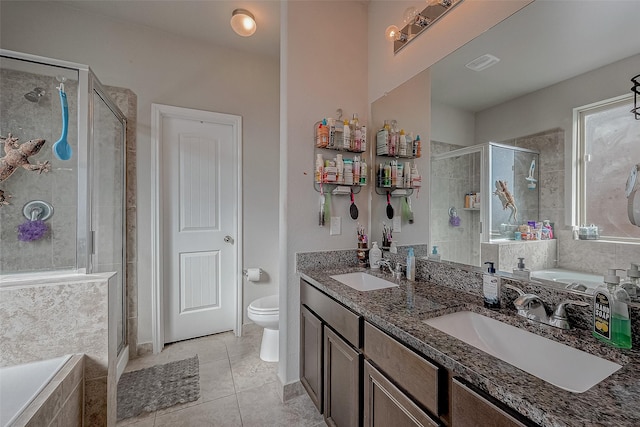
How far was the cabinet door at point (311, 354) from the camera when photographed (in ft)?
4.72

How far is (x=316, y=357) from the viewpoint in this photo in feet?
4.85

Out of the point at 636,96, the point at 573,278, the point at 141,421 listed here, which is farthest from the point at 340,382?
the point at 636,96

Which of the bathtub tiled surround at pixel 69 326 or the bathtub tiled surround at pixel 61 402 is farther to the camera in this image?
the bathtub tiled surround at pixel 69 326

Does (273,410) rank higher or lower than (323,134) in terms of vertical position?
lower

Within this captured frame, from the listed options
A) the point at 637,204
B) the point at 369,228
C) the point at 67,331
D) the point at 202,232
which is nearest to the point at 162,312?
Result: the point at 202,232

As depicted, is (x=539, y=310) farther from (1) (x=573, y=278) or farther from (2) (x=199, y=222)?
(2) (x=199, y=222)

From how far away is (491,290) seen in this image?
1.07 metres

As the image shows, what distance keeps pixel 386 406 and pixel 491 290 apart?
0.60 m

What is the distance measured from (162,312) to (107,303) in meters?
1.14

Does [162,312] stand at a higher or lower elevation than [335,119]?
lower

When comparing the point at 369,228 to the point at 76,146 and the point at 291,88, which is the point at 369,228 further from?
the point at 76,146

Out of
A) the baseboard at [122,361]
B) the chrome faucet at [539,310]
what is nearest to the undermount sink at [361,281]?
the chrome faucet at [539,310]

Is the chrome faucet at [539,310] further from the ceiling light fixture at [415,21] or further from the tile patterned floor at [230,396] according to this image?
the ceiling light fixture at [415,21]

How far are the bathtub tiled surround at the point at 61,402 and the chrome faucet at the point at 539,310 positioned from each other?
1.74 metres
